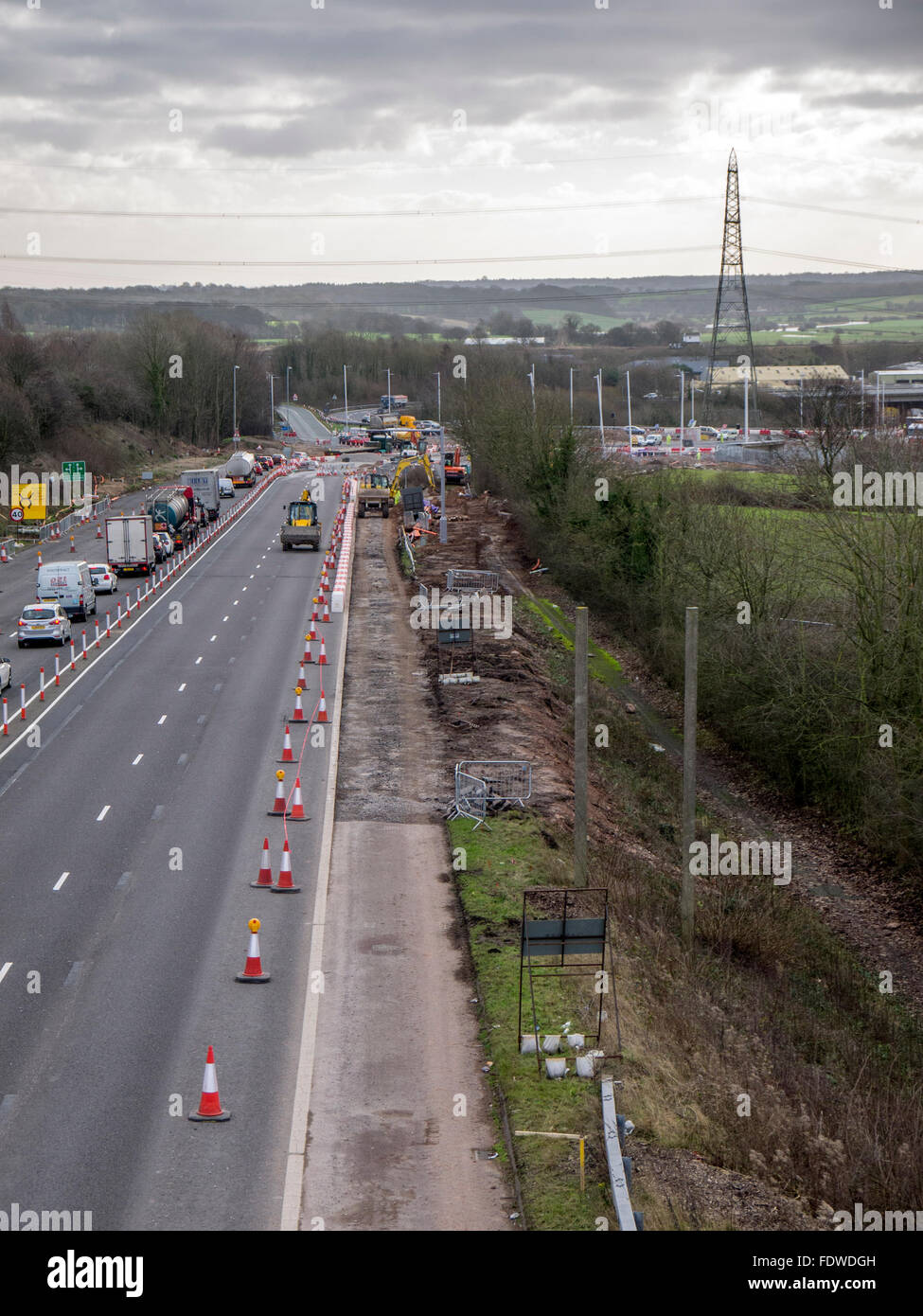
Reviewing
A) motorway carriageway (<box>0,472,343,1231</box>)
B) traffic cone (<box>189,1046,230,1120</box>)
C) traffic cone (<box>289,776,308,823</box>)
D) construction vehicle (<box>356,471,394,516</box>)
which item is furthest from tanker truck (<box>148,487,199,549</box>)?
traffic cone (<box>189,1046,230,1120</box>)

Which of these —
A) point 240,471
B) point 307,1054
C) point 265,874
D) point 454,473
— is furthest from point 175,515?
point 307,1054

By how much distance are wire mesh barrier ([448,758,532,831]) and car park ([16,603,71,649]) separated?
17852 mm

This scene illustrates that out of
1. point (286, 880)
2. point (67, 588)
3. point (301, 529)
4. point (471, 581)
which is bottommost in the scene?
point (286, 880)

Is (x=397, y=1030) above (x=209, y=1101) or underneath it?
underneath

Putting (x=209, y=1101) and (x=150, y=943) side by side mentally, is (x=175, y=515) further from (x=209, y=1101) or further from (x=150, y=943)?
(x=209, y=1101)

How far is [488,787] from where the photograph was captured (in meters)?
27.4

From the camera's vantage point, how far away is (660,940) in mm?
20828

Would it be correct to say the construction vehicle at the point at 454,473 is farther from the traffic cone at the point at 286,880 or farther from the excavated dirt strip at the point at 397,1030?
the traffic cone at the point at 286,880

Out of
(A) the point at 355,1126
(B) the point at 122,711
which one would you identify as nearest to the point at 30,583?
(B) the point at 122,711

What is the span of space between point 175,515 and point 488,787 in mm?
42056

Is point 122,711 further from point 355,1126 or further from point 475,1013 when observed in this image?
point 355,1126

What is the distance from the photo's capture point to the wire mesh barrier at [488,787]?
26.1m

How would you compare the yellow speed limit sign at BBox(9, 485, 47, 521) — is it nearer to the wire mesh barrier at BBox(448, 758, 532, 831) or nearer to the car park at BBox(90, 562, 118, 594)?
the car park at BBox(90, 562, 118, 594)

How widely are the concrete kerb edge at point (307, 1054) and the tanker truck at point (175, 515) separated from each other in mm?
38331
